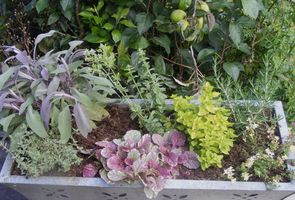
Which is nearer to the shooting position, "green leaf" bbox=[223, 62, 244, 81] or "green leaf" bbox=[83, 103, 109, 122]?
"green leaf" bbox=[83, 103, 109, 122]

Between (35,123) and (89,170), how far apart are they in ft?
0.92

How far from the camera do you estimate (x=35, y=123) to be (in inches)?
64.1

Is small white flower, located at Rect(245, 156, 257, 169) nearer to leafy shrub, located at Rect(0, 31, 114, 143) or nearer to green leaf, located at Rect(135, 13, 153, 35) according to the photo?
leafy shrub, located at Rect(0, 31, 114, 143)

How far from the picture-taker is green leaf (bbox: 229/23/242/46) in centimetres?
193

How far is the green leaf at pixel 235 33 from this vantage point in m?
1.93

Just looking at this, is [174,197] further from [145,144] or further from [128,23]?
[128,23]

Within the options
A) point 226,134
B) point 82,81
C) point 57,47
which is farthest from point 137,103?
point 57,47

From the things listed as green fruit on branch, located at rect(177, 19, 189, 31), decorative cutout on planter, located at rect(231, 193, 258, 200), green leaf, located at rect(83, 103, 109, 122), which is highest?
green fruit on branch, located at rect(177, 19, 189, 31)

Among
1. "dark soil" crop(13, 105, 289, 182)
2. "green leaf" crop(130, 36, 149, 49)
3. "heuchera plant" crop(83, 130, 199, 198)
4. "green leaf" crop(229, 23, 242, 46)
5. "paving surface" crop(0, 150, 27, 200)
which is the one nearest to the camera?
"heuchera plant" crop(83, 130, 199, 198)

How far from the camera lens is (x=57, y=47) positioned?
2271 millimetres

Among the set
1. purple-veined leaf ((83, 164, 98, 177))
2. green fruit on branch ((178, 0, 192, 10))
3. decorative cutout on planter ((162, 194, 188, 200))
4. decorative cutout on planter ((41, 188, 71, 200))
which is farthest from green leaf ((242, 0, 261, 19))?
decorative cutout on planter ((41, 188, 71, 200))

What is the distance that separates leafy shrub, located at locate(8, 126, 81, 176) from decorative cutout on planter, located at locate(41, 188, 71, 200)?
92 millimetres

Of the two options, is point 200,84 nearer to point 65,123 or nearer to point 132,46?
point 132,46

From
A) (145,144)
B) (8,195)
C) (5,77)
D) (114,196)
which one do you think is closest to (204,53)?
(145,144)
